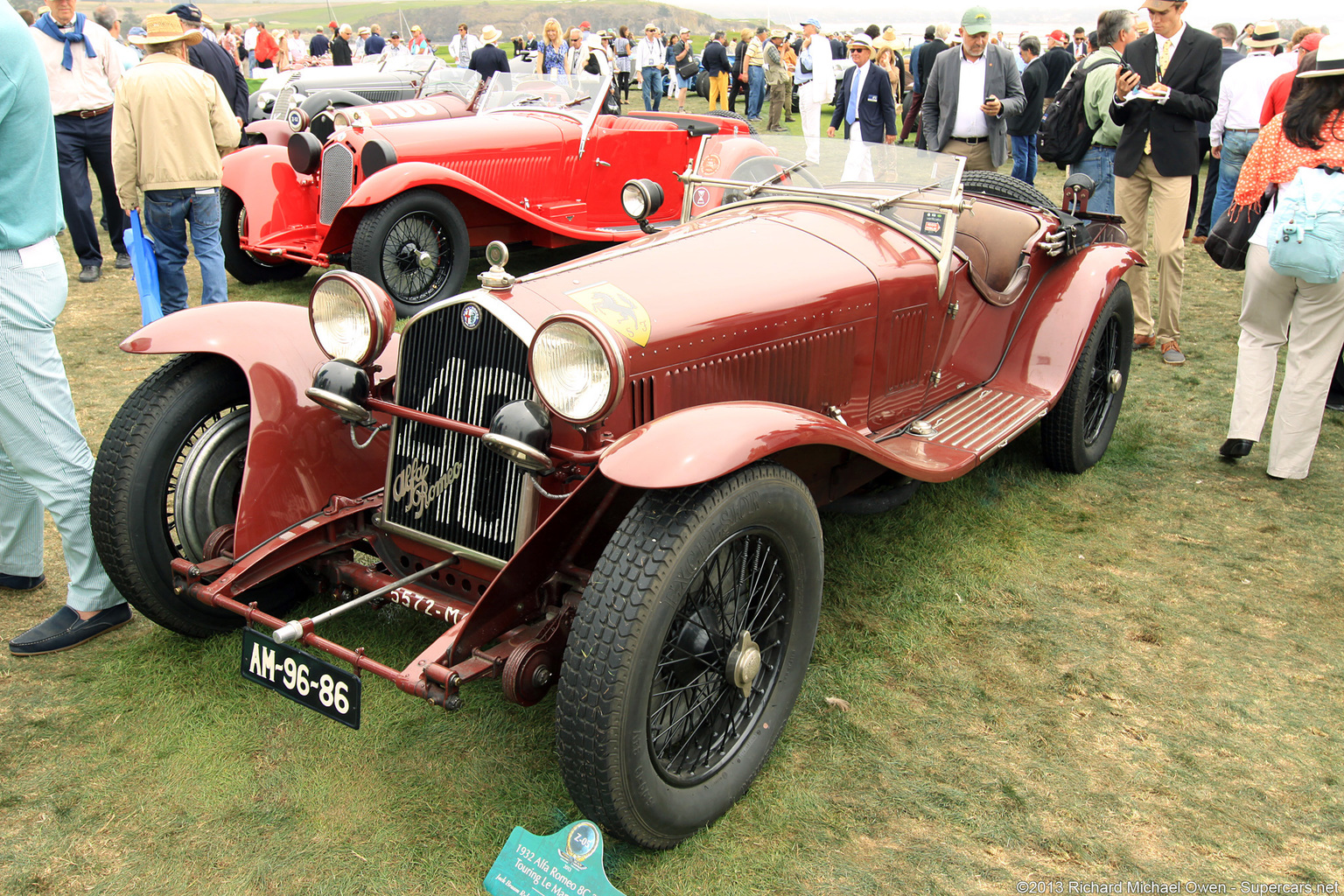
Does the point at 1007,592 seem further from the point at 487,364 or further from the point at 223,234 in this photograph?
the point at 223,234

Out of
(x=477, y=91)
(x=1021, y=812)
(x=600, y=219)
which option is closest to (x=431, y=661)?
(x=1021, y=812)

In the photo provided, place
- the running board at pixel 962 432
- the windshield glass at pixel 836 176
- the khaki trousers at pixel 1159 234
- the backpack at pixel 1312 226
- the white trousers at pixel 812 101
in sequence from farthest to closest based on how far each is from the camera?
the white trousers at pixel 812 101, the khaki trousers at pixel 1159 234, the backpack at pixel 1312 226, the windshield glass at pixel 836 176, the running board at pixel 962 432

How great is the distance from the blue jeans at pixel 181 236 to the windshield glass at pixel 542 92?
3143mm

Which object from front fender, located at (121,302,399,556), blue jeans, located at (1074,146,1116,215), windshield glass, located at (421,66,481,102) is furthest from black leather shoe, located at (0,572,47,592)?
windshield glass, located at (421,66,481,102)

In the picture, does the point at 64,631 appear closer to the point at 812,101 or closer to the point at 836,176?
the point at 836,176

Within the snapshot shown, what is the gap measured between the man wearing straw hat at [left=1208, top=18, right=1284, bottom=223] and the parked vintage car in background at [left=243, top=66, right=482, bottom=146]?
6.69m

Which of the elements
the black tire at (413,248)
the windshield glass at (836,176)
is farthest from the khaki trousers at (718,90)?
the windshield glass at (836,176)

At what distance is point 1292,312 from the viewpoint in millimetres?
4375

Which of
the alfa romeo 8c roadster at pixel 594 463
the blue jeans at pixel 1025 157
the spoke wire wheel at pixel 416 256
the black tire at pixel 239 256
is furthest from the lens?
the blue jeans at pixel 1025 157

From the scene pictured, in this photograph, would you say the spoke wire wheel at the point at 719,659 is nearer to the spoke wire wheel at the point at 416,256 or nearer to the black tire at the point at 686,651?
the black tire at the point at 686,651

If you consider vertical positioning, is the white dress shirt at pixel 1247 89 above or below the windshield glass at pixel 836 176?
above

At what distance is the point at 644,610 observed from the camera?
6.80 ft

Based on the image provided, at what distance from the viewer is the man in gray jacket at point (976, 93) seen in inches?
277

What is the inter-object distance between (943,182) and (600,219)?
15.7ft
